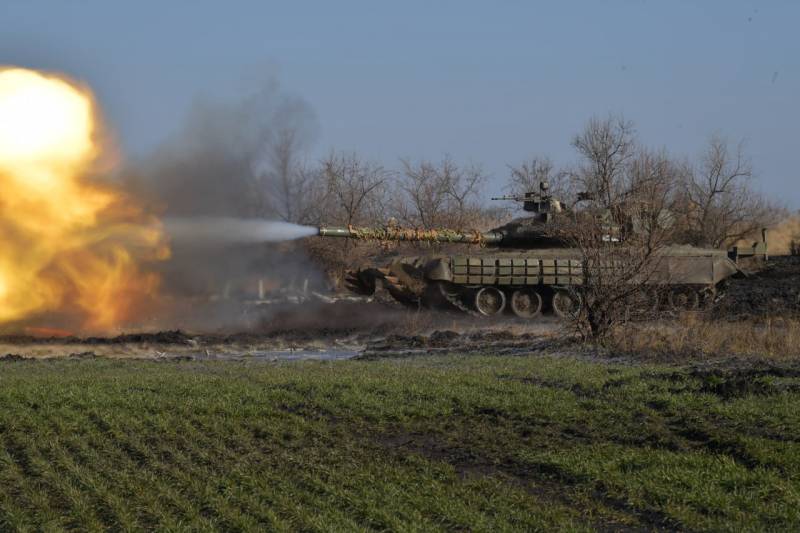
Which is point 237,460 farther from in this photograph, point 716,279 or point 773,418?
point 716,279

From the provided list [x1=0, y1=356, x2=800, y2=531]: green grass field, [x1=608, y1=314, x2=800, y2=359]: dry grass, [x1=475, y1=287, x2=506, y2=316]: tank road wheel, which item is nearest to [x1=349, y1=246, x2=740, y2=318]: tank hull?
[x1=475, y1=287, x2=506, y2=316]: tank road wheel

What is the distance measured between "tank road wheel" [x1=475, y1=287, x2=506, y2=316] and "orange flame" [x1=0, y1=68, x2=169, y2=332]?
9.57m

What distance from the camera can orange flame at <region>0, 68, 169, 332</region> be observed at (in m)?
21.5

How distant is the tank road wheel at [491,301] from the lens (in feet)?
97.9

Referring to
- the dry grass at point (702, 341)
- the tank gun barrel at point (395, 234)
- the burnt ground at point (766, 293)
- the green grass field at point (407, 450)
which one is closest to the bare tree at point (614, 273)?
the dry grass at point (702, 341)

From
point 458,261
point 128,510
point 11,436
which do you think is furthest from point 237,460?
→ point 458,261

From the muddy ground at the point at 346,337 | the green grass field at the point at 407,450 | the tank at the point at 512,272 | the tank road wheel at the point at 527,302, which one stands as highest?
the tank at the point at 512,272

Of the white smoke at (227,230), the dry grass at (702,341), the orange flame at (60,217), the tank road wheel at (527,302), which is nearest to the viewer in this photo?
the dry grass at (702,341)

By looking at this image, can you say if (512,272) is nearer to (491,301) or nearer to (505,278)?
(505,278)

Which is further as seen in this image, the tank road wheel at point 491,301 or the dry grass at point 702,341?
the tank road wheel at point 491,301

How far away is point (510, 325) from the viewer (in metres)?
26.2

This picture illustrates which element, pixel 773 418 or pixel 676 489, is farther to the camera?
pixel 773 418

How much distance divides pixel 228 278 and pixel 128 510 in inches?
794

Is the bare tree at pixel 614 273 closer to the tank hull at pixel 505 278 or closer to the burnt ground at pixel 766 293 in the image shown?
the burnt ground at pixel 766 293
